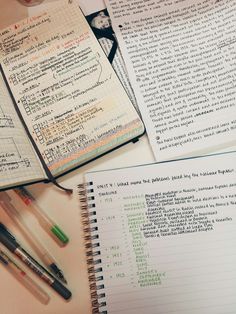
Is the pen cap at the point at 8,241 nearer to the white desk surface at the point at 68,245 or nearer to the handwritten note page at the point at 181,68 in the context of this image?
the white desk surface at the point at 68,245

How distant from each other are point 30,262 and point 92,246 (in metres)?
0.10

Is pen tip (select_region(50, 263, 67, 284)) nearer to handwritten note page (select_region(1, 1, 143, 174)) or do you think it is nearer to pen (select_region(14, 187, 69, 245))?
pen (select_region(14, 187, 69, 245))

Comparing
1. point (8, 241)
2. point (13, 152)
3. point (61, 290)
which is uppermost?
point (13, 152)

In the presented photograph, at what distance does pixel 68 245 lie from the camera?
0.61 m

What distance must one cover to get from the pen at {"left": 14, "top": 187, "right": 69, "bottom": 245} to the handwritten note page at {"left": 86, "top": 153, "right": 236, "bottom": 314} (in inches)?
2.4

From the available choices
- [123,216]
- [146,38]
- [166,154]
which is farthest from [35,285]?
[146,38]

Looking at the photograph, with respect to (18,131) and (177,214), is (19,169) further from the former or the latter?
(177,214)

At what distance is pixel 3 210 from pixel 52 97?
223mm

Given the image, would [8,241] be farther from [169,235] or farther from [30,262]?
[169,235]

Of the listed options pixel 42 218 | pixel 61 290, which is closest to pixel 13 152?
pixel 42 218

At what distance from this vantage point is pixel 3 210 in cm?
63

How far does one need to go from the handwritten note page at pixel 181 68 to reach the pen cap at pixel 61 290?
0.88 ft

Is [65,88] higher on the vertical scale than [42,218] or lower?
higher

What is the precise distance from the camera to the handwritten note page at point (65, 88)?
2.10 ft
